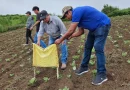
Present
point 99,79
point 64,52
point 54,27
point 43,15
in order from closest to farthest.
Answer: point 99,79 → point 43,15 → point 54,27 → point 64,52

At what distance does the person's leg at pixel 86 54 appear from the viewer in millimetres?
8258

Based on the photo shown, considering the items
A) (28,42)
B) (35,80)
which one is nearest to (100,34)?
(35,80)

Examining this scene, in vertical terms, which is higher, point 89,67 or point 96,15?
point 96,15

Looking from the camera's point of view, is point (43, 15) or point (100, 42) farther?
point (43, 15)

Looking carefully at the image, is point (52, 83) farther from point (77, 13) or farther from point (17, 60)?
point (17, 60)

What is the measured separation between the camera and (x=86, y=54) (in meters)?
8.54

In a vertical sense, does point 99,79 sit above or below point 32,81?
above

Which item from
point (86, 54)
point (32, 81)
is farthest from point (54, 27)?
point (32, 81)

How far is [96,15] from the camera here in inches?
307

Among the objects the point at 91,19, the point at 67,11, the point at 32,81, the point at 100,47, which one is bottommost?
the point at 32,81

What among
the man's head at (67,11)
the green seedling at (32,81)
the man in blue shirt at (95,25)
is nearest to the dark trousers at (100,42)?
the man in blue shirt at (95,25)

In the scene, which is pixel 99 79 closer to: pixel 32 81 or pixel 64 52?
pixel 64 52

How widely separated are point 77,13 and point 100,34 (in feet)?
2.35

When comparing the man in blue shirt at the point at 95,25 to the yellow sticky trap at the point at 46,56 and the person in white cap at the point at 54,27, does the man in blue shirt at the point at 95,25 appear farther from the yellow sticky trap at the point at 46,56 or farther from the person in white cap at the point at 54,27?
the person in white cap at the point at 54,27
